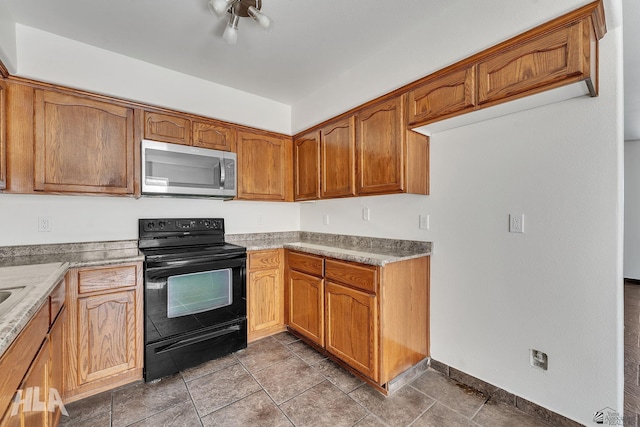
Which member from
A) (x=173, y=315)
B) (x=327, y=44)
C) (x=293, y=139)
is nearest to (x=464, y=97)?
(x=327, y=44)

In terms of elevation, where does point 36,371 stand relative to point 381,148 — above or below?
below

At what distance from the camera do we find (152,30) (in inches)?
79.5

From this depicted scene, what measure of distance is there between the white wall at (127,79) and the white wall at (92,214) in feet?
2.83

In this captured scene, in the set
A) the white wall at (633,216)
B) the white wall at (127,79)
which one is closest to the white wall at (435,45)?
the white wall at (127,79)

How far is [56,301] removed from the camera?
5.02 ft

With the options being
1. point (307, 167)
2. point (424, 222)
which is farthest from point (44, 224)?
point (424, 222)

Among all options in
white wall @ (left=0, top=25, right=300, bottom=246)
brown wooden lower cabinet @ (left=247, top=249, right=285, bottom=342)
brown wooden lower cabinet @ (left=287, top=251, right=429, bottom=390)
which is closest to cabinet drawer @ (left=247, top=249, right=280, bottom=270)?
brown wooden lower cabinet @ (left=247, top=249, right=285, bottom=342)

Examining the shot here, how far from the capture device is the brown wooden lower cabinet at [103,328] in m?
1.83

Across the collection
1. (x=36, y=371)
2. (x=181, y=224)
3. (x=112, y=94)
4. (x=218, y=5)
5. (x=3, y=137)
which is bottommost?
(x=36, y=371)

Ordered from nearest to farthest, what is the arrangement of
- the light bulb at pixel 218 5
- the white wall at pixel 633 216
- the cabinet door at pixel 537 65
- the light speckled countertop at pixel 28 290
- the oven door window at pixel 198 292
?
the light speckled countertop at pixel 28 290 < the cabinet door at pixel 537 65 < the light bulb at pixel 218 5 < the oven door window at pixel 198 292 < the white wall at pixel 633 216

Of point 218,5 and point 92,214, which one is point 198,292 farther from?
point 218,5

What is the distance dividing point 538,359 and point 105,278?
9.41 feet

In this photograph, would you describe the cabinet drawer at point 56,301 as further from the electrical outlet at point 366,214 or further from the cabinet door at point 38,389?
the electrical outlet at point 366,214

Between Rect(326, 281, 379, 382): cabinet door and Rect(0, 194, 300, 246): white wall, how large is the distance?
4.68 feet
